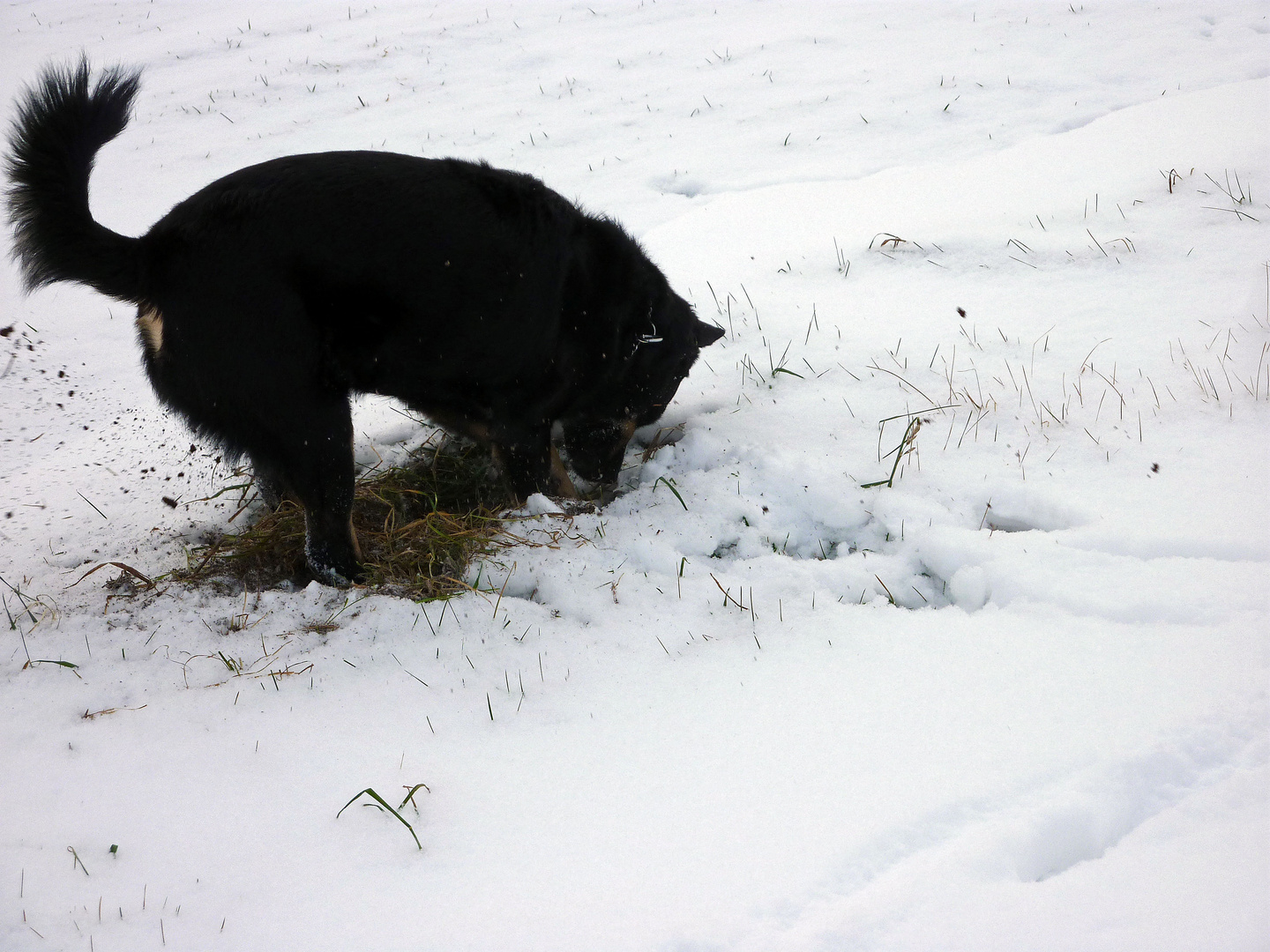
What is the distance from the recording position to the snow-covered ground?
1.69 meters

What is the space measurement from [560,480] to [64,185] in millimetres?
1964

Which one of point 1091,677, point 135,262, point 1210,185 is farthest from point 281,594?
point 1210,185

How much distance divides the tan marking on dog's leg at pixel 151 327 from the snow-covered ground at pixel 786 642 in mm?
831

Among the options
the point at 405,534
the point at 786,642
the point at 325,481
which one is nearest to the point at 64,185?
the point at 325,481

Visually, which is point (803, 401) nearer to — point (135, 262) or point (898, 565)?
point (898, 565)

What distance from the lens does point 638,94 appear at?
24.3ft

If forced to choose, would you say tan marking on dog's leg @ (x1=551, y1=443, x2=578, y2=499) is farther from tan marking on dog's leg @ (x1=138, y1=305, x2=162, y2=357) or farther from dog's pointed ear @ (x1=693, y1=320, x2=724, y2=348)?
tan marking on dog's leg @ (x1=138, y1=305, x2=162, y2=357)

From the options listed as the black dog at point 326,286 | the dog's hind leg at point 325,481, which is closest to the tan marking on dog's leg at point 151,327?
the black dog at point 326,286

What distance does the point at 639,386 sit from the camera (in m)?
3.45

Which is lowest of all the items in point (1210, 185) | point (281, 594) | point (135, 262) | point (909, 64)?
point (281, 594)

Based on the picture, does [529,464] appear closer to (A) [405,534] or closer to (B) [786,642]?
(A) [405,534]

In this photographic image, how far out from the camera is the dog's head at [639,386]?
3410 mm

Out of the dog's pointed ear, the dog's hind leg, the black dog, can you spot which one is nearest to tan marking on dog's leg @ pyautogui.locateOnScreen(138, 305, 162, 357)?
the black dog

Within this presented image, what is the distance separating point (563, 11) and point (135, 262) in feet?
26.8
